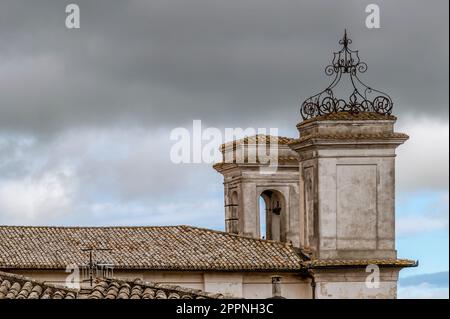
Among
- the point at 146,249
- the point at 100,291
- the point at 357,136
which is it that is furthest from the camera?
the point at 357,136

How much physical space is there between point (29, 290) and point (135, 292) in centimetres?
158

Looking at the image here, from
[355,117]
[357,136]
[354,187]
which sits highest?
[355,117]

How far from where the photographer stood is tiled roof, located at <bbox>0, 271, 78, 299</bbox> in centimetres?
2723

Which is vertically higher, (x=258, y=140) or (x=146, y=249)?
(x=258, y=140)

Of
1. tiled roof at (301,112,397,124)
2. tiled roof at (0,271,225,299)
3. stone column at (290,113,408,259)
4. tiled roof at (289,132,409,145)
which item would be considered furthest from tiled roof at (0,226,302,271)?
tiled roof at (0,271,225,299)

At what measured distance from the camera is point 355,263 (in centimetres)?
4375

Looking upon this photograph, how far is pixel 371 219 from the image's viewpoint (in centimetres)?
4428

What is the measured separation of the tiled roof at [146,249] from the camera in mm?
42312

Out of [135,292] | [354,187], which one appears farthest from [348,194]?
[135,292]

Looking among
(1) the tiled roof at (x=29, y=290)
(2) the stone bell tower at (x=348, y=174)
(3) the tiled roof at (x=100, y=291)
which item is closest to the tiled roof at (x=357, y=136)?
(2) the stone bell tower at (x=348, y=174)

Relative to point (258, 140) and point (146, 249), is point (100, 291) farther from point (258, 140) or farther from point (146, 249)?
point (258, 140)

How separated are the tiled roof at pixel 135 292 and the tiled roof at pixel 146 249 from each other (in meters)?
13.3

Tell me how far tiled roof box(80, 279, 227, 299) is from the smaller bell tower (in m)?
20.4

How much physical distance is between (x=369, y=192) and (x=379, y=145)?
1.13 m
